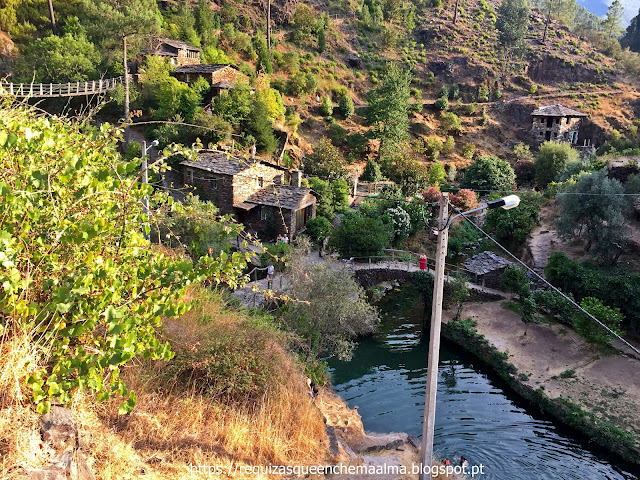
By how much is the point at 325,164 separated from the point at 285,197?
975cm

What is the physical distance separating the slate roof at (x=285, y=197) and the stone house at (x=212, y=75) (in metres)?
13.4

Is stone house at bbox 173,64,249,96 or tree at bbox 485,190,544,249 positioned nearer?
tree at bbox 485,190,544,249

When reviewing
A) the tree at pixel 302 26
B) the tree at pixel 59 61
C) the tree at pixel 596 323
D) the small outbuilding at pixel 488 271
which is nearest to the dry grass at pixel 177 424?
the tree at pixel 596 323

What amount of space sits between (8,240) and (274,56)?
185 ft

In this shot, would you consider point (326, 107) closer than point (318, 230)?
No

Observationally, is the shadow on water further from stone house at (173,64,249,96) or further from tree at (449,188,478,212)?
stone house at (173,64,249,96)

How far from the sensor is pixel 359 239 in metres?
25.9

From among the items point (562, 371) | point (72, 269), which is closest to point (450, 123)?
point (562, 371)

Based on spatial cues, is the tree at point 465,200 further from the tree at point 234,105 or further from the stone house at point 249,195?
the tree at point 234,105

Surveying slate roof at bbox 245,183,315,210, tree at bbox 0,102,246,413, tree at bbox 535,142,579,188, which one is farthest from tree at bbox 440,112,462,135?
tree at bbox 0,102,246,413

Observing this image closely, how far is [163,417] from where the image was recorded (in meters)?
7.75

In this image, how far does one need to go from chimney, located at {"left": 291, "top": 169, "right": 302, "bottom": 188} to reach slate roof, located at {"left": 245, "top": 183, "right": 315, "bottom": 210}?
69.7 inches

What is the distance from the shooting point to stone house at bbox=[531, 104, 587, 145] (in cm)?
5562

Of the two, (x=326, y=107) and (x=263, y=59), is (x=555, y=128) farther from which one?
(x=263, y=59)
